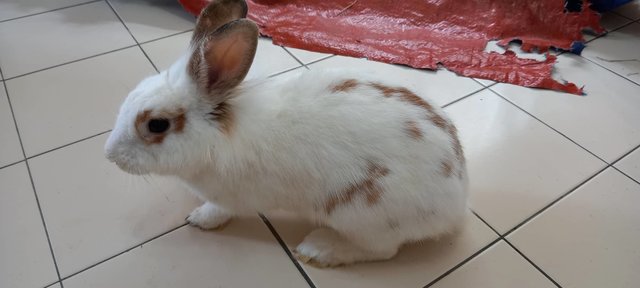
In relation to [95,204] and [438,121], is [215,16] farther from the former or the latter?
[95,204]

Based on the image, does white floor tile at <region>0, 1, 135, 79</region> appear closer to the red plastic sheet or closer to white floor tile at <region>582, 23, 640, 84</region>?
the red plastic sheet

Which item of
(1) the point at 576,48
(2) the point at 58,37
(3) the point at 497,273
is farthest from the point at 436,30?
(2) the point at 58,37

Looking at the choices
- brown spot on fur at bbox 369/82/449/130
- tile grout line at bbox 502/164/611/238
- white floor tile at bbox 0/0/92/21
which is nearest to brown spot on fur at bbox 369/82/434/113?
brown spot on fur at bbox 369/82/449/130

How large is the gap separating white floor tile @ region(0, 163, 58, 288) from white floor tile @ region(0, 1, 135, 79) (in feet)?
2.28

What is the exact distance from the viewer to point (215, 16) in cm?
106

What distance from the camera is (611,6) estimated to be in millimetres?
2354

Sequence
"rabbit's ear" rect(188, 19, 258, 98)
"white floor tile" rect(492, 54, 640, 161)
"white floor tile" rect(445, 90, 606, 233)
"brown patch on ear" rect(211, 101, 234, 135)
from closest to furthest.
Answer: "rabbit's ear" rect(188, 19, 258, 98) → "brown patch on ear" rect(211, 101, 234, 135) → "white floor tile" rect(445, 90, 606, 233) → "white floor tile" rect(492, 54, 640, 161)

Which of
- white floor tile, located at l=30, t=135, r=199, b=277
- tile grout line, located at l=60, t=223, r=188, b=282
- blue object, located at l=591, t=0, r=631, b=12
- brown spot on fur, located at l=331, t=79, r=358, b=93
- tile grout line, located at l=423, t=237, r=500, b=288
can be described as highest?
brown spot on fur, located at l=331, t=79, r=358, b=93

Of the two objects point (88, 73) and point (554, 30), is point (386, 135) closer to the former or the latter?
point (88, 73)

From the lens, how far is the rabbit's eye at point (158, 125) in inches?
38.5

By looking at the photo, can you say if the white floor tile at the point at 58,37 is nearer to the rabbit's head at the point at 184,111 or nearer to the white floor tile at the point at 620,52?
the rabbit's head at the point at 184,111

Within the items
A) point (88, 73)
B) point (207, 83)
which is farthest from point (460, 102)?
point (88, 73)

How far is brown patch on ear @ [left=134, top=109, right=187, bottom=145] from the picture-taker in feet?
3.18

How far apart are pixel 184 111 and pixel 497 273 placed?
100cm
